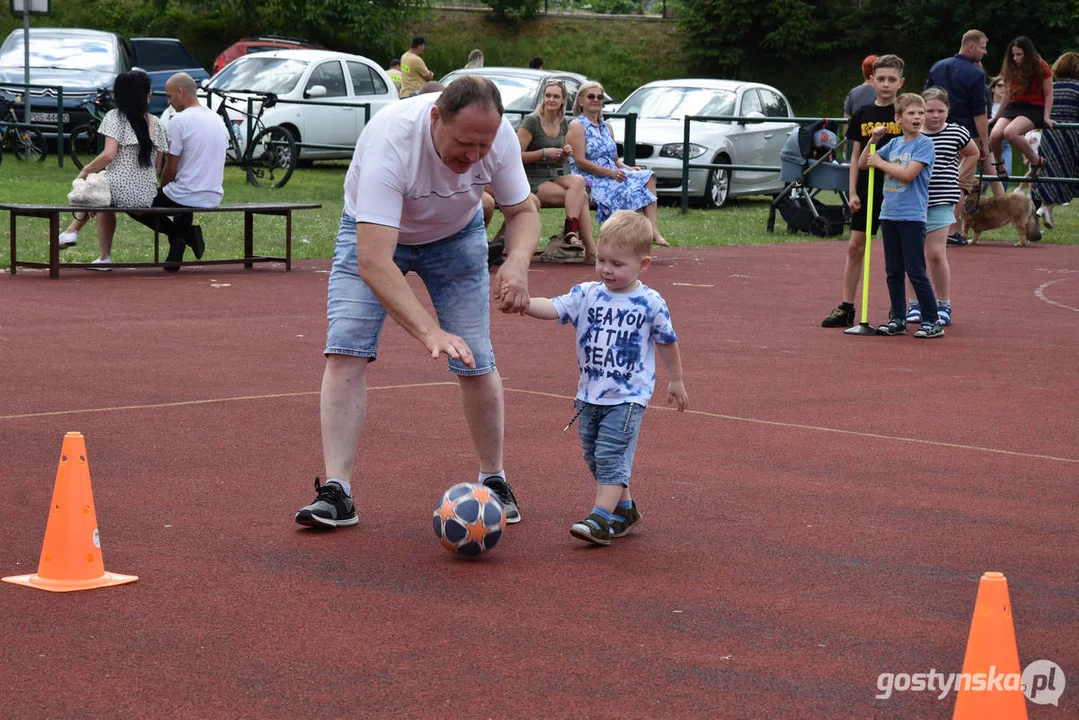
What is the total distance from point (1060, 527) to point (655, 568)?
1647mm

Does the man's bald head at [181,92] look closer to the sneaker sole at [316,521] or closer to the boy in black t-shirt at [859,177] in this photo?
the boy in black t-shirt at [859,177]

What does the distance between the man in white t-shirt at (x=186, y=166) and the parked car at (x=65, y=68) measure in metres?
9.98

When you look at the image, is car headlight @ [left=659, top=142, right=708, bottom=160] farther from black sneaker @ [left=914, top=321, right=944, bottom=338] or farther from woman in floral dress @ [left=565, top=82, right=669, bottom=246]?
black sneaker @ [left=914, top=321, right=944, bottom=338]

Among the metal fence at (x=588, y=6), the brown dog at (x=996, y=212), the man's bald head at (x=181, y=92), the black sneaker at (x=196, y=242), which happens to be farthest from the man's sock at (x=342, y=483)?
the metal fence at (x=588, y=6)

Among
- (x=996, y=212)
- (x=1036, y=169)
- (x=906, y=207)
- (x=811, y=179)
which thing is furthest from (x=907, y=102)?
(x=1036, y=169)

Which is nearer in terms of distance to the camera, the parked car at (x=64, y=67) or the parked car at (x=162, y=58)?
the parked car at (x=64, y=67)

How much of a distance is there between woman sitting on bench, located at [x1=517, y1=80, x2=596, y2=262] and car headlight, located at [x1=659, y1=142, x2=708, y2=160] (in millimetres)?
6454

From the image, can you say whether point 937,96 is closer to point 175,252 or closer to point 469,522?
point 469,522

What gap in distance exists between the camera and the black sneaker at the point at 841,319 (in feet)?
36.3

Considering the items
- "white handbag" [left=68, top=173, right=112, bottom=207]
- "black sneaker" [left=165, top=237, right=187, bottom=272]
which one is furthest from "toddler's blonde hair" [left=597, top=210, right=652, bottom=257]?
"black sneaker" [left=165, top=237, right=187, bottom=272]

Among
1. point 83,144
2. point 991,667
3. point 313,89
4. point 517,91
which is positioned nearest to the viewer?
point 991,667

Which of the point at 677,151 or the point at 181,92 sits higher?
the point at 181,92

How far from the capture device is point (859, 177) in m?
11.1

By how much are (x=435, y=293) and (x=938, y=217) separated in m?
5.99
